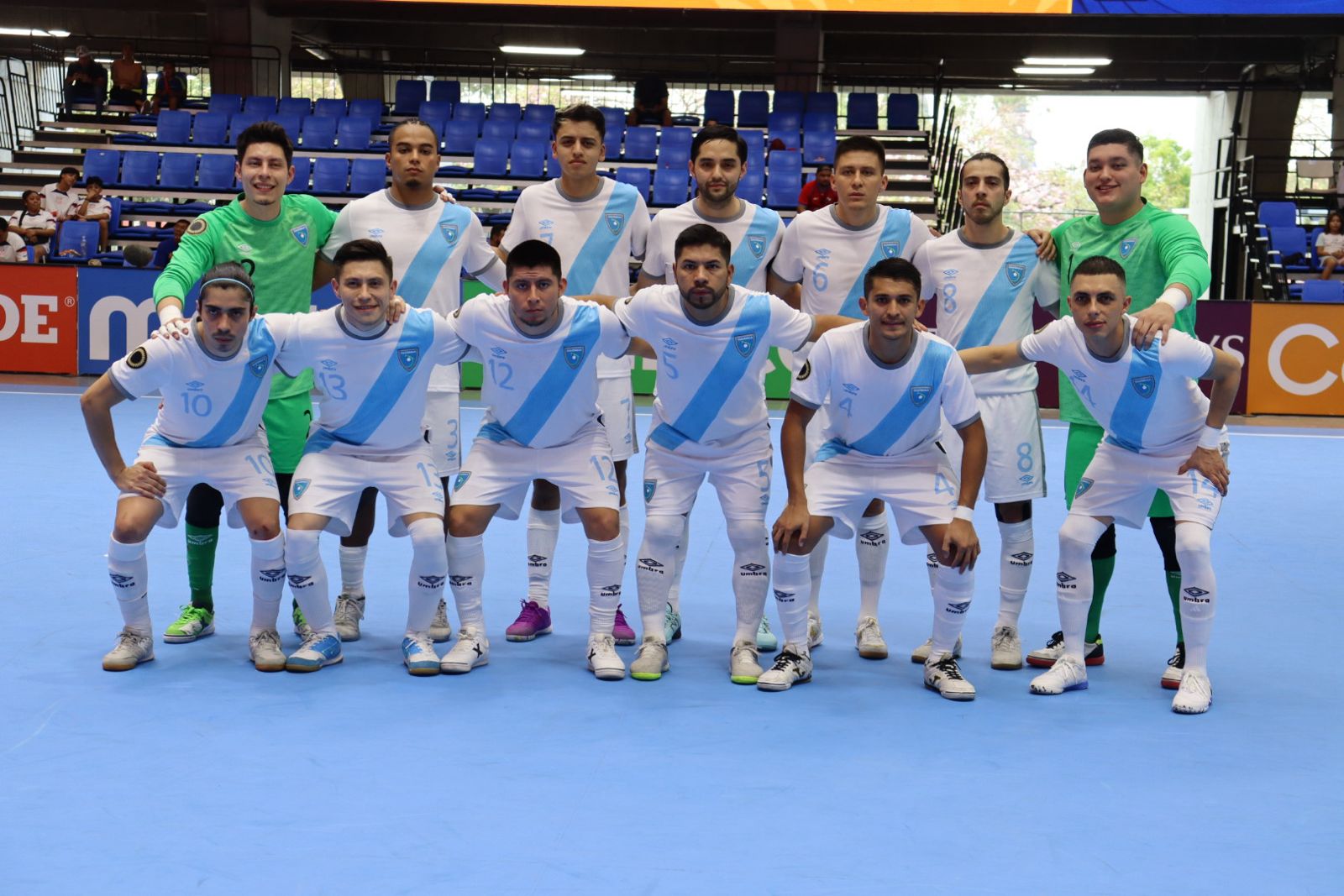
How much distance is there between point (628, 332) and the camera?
217 inches

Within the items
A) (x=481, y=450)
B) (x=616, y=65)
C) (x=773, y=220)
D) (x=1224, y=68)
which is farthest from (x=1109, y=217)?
(x=1224, y=68)

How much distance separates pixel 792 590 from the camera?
527cm

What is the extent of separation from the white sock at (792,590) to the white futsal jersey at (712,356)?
21.2 inches

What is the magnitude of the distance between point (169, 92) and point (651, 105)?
833cm

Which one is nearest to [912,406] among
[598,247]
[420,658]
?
[598,247]

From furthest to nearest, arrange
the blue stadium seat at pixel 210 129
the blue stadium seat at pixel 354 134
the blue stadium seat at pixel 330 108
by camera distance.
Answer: the blue stadium seat at pixel 330 108 → the blue stadium seat at pixel 210 129 → the blue stadium seat at pixel 354 134

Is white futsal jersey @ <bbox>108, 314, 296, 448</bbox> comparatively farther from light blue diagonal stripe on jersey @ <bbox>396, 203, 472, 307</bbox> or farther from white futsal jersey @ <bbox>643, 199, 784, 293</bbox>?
white futsal jersey @ <bbox>643, 199, 784, 293</bbox>

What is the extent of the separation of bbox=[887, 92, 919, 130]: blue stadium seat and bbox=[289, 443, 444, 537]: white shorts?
1819 cm

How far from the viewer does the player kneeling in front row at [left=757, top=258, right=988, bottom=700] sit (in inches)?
204

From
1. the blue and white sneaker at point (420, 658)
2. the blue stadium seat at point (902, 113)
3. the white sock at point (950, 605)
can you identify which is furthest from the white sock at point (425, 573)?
the blue stadium seat at point (902, 113)

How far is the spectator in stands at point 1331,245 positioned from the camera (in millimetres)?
17797

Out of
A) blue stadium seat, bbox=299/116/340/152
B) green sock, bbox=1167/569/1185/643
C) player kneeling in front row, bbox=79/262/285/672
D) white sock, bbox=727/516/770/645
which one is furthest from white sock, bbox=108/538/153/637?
blue stadium seat, bbox=299/116/340/152

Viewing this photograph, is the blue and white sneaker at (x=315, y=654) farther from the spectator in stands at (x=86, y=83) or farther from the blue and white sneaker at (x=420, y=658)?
the spectator in stands at (x=86, y=83)

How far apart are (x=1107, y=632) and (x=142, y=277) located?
11.6 metres
